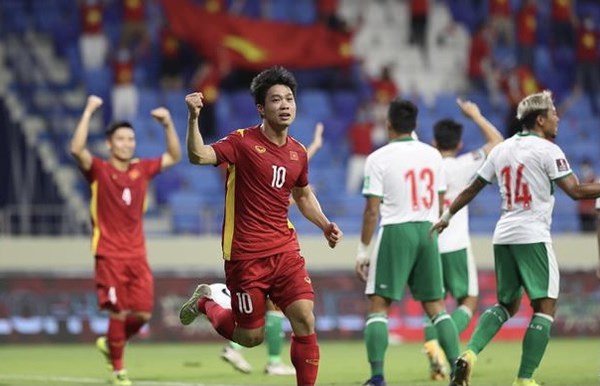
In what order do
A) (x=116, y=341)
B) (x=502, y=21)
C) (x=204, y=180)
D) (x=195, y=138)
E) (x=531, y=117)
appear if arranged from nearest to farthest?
(x=195, y=138), (x=531, y=117), (x=116, y=341), (x=204, y=180), (x=502, y=21)

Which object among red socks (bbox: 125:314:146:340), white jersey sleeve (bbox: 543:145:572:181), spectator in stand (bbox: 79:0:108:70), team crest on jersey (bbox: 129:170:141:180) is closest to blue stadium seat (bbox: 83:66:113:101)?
spectator in stand (bbox: 79:0:108:70)

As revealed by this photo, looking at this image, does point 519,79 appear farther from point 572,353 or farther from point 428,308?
point 428,308

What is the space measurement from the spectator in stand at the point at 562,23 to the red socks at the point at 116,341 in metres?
18.4

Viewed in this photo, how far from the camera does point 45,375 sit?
47.4 feet

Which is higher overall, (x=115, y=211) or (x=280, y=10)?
(x=280, y=10)

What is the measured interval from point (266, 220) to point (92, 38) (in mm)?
18019

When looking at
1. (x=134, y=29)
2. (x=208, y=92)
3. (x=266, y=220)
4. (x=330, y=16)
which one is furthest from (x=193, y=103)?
(x=330, y=16)

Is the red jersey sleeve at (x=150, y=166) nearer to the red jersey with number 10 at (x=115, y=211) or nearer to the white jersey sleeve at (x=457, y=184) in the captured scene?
the red jersey with number 10 at (x=115, y=211)

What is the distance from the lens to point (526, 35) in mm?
29594

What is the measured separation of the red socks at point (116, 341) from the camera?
1351 cm

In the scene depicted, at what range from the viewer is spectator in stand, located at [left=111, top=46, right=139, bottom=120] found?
2605 cm

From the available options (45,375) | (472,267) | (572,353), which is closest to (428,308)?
(472,267)

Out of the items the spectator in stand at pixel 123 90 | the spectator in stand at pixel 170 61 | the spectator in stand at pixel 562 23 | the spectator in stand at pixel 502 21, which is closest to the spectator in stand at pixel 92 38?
the spectator in stand at pixel 123 90

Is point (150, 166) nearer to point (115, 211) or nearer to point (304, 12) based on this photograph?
point (115, 211)
